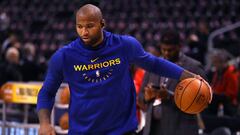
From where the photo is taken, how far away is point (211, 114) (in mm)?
8227

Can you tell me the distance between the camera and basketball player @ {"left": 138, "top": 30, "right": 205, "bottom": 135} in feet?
15.8

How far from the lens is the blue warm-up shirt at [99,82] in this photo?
3.60 m

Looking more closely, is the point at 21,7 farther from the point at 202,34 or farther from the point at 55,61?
the point at 55,61

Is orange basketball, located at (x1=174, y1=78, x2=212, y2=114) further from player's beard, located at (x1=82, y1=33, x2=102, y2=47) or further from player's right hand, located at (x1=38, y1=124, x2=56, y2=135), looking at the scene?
player's right hand, located at (x1=38, y1=124, x2=56, y2=135)

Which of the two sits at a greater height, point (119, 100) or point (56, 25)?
point (119, 100)

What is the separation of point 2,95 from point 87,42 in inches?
149

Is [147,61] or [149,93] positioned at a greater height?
[147,61]

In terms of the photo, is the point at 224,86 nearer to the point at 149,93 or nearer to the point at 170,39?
the point at 170,39

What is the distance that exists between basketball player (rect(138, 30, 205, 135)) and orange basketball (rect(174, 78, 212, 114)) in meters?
0.82

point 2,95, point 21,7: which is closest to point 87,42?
point 2,95

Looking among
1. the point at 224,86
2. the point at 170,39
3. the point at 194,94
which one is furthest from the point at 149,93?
the point at 224,86

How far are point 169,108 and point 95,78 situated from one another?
1393mm

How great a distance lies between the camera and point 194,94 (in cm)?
382

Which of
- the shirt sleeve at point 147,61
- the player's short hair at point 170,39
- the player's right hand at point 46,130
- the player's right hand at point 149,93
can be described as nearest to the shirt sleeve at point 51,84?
the player's right hand at point 46,130
